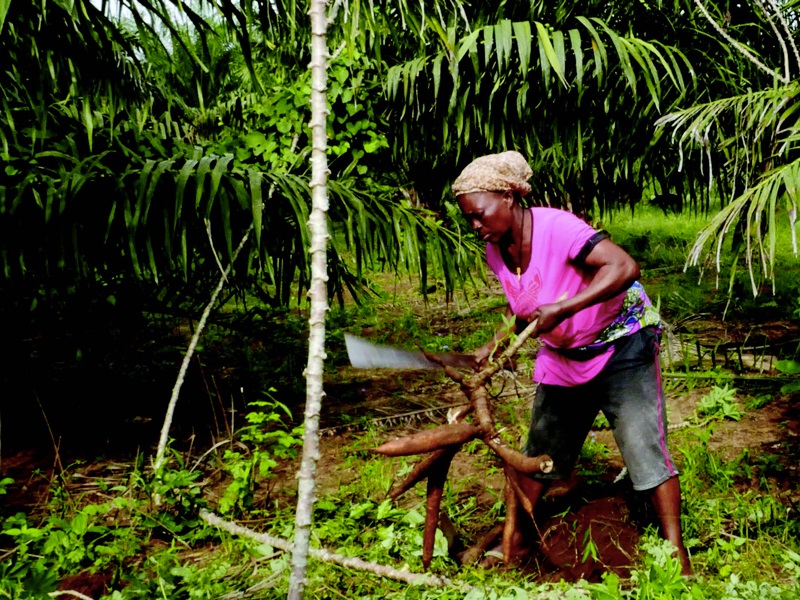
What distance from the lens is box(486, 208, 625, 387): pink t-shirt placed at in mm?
1831

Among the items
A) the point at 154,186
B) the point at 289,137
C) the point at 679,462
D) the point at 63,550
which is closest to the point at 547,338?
the point at 679,462

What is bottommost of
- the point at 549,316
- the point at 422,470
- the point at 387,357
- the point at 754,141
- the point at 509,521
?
the point at 509,521

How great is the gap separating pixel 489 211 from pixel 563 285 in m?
0.30

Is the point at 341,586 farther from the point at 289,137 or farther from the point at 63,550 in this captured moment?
the point at 289,137

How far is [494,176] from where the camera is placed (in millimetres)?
1785

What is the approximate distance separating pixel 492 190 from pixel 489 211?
0.19 feet

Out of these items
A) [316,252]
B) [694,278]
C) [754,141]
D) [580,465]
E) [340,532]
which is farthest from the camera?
[694,278]

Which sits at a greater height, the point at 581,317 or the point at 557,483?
the point at 581,317

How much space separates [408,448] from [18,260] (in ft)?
5.59

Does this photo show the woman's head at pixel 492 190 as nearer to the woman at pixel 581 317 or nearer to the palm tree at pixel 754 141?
the woman at pixel 581 317

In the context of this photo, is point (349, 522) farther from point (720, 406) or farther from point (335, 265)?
point (720, 406)

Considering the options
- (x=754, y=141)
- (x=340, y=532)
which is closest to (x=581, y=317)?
(x=340, y=532)

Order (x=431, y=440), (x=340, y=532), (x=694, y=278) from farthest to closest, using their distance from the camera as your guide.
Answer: (x=694, y=278)
(x=340, y=532)
(x=431, y=440)

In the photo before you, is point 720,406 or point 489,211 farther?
point 720,406
